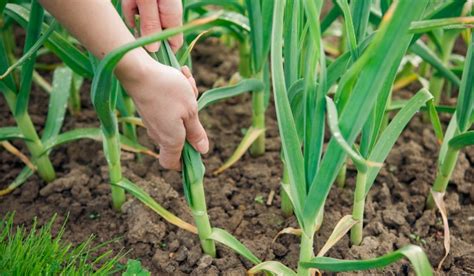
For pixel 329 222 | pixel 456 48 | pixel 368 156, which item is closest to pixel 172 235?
pixel 329 222

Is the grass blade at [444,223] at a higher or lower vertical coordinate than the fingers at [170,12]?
lower

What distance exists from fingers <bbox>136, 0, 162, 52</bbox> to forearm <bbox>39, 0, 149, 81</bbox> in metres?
0.14

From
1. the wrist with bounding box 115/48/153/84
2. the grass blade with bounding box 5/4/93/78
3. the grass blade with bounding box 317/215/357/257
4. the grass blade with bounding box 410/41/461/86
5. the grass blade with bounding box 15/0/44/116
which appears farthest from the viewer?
the grass blade with bounding box 410/41/461/86

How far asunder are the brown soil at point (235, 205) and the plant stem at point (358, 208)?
0.02 metres

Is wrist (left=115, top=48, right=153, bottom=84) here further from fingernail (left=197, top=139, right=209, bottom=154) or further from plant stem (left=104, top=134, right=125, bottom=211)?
plant stem (left=104, top=134, right=125, bottom=211)

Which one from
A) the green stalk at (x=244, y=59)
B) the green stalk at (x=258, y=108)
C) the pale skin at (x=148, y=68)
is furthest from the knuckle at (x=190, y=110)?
the green stalk at (x=244, y=59)

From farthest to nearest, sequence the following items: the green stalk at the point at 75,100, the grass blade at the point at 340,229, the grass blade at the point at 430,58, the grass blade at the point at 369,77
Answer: the green stalk at the point at 75,100
the grass blade at the point at 430,58
the grass blade at the point at 340,229
the grass blade at the point at 369,77

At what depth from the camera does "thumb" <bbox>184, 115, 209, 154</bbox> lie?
1.31 meters

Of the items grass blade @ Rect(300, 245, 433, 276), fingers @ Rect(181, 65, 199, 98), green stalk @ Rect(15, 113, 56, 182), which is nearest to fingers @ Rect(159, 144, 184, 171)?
Answer: fingers @ Rect(181, 65, 199, 98)

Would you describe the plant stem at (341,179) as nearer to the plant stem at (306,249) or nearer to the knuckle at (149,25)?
the plant stem at (306,249)

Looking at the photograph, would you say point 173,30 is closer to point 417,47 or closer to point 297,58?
point 297,58

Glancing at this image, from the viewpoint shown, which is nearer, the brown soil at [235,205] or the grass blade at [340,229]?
the grass blade at [340,229]

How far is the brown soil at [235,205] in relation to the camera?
1.64m

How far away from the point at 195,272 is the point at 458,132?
709 millimetres
